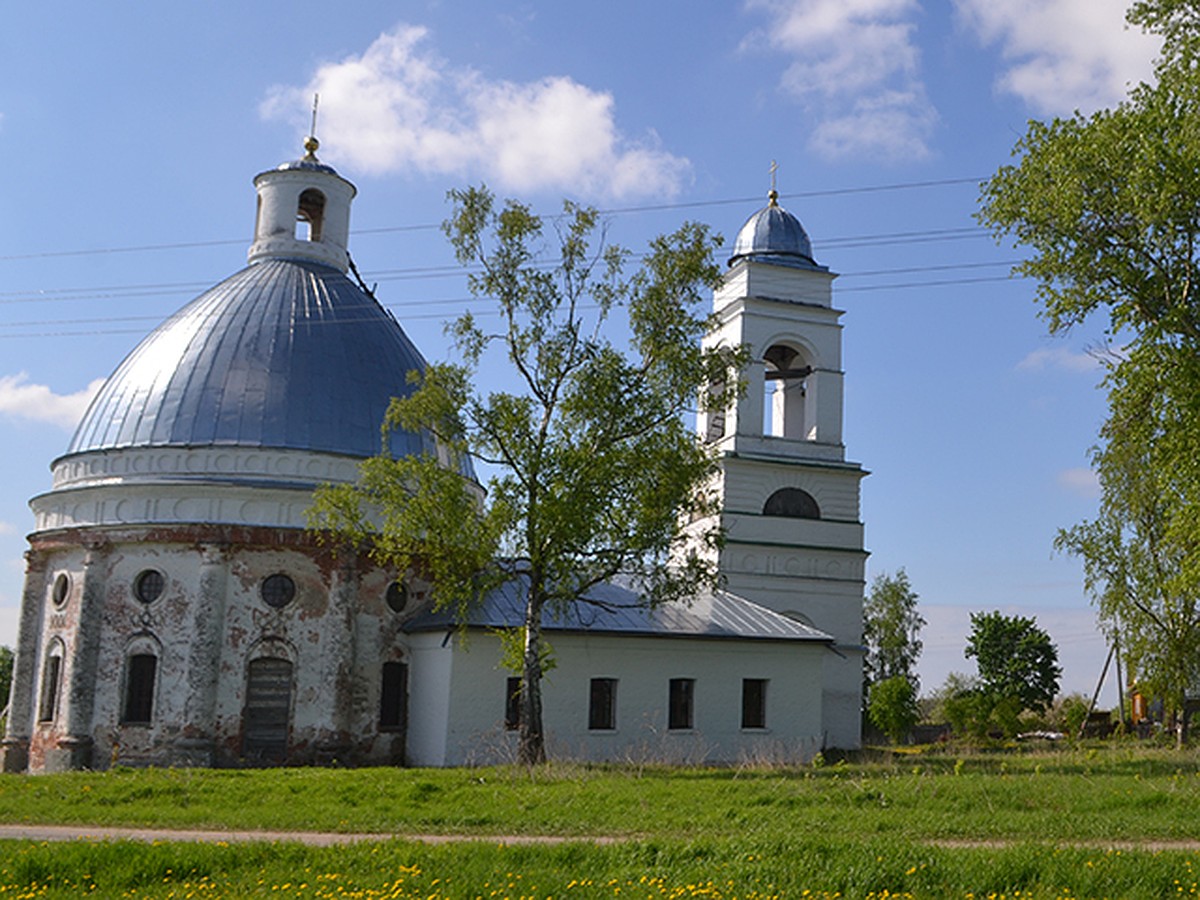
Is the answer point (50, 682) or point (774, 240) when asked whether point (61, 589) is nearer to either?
point (50, 682)

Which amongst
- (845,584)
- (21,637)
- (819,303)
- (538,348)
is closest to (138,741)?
(21,637)

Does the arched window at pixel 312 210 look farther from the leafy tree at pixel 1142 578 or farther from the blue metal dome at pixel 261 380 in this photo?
the leafy tree at pixel 1142 578

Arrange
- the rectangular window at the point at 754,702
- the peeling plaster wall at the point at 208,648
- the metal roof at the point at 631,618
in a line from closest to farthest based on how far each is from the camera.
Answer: the peeling plaster wall at the point at 208,648 < the metal roof at the point at 631,618 < the rectangular window at the point at 754,702

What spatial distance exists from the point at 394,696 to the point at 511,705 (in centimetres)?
289

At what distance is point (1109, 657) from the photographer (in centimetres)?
3462

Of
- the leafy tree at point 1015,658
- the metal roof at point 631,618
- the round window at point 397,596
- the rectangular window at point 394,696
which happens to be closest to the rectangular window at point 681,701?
the metal roof at point 631,618

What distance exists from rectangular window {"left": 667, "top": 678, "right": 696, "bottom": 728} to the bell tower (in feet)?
21.4

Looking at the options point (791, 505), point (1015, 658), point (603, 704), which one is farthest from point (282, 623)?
point (1015, 658)

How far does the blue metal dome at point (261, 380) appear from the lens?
27672 millimetres

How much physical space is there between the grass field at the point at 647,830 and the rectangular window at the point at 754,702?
7405 mm

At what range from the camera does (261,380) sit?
28.2 metres

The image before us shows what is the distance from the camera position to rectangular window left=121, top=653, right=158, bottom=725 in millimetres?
26172

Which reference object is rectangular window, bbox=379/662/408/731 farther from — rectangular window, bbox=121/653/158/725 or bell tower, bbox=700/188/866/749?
bell tower, bbox=700/188/866/749

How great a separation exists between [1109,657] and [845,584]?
25.0 ft
